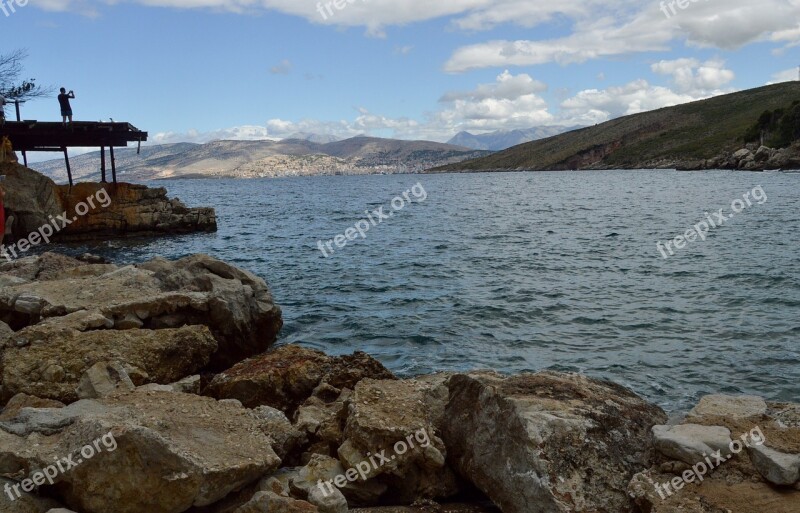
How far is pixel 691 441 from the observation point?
7.22 metres

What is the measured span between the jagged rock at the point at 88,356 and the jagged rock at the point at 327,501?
5.96 m

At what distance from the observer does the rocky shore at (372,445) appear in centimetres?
689

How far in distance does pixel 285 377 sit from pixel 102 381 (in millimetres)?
3221

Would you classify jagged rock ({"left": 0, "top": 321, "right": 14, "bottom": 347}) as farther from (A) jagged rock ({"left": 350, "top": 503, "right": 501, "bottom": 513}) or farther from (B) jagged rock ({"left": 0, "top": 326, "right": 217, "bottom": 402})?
(A) jagged rock ({"left": 350, "top": 503, "right": 501, "bottom": 513})

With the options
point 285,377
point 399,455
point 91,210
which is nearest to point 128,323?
point 285,377

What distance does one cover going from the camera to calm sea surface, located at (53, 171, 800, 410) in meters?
16.4

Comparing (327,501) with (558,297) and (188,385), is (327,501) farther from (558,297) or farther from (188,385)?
(558,297)

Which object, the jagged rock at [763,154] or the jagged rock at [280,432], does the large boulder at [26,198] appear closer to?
the jagged rock at [280,432]

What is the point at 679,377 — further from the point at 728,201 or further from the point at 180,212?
the point at 728,201

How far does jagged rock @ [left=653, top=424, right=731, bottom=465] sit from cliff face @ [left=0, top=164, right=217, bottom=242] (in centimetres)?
4488

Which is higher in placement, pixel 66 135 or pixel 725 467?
pixel 66 135

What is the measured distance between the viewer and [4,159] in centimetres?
4216

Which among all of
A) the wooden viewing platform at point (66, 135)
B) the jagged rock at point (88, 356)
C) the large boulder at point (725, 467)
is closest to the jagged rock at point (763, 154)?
the wooden viewing platform at point (66, 135)

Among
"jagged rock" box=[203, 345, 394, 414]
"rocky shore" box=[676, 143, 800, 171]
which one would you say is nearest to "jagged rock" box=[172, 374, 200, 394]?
"jagged rock" box=[203, 345, 394, 414]
